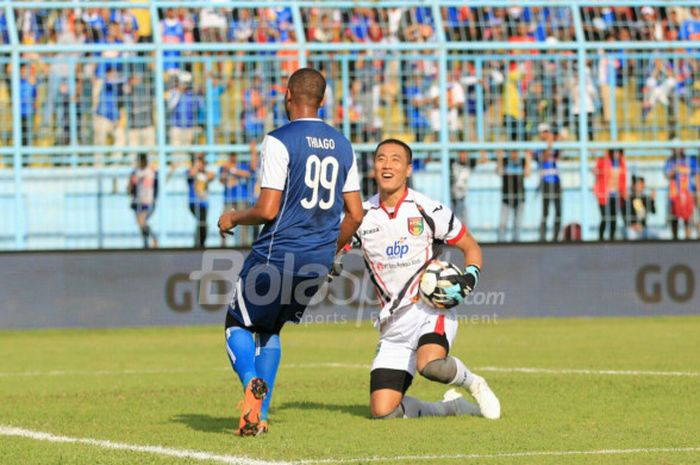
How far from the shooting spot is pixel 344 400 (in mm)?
10609

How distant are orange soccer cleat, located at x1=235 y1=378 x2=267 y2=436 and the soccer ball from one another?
1633 mm

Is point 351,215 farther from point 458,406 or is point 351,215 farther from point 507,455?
point 507,455

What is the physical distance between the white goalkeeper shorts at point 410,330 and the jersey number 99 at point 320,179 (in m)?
1.50

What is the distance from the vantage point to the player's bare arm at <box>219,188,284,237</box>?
8.12m

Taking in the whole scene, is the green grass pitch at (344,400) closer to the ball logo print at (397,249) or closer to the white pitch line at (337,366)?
the white pitch line at (337,366)

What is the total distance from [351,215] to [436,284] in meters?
0.95

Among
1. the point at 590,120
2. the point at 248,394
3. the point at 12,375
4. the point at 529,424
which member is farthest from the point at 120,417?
the point at 590,120

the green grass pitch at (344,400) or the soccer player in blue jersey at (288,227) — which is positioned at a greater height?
the soccer player in blue jersey at (288,227)

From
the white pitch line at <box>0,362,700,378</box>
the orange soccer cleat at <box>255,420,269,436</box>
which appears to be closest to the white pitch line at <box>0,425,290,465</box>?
the orange soccer cleat at <box>255,420,269,436</box>

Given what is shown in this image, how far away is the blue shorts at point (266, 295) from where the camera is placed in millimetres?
8219

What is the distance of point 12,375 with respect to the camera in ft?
43.5

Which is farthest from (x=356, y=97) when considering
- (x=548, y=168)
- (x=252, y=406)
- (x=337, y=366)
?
(x=252, y=406)

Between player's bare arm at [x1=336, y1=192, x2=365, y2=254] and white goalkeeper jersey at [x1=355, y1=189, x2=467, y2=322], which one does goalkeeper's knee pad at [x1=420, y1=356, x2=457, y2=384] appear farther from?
player's bare arm at [x1=336, y1=192, x2=365, y2=254]

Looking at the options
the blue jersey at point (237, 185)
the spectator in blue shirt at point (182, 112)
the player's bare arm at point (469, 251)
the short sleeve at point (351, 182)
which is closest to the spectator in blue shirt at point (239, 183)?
the blue jersey at point (237, 185)
